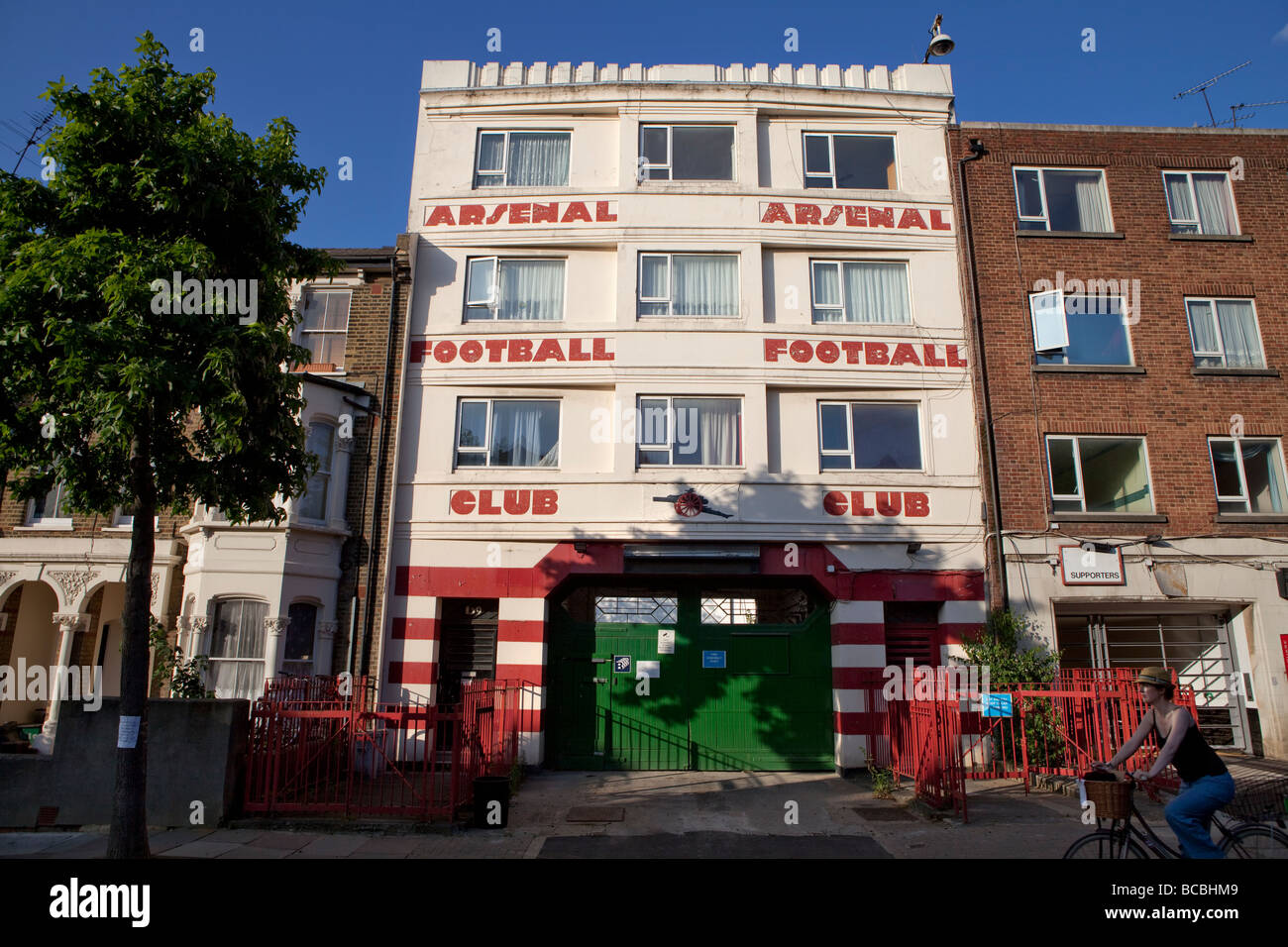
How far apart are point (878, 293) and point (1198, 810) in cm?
1210

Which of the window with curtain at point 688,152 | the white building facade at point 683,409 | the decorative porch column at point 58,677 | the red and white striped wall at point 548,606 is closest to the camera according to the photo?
the decorative porch column at point 58,677

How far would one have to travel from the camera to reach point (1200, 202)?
1720cm

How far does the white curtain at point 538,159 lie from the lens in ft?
56.5

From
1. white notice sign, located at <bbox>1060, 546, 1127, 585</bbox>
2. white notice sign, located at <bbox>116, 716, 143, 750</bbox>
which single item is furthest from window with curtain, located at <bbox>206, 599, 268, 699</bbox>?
white notice sign, located at <bbox>1060, 546, 1127, 585</bbox>

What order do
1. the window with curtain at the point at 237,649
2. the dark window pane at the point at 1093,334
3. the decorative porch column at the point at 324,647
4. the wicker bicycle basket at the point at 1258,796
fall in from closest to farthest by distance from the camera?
the wicker bicycle basket at the point at 1258,796, the window with curtain at the point at 237,649, the decorative porch column at the point at 324,647, the dark window pane at the point at 1093,334

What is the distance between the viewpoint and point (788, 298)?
645 inches

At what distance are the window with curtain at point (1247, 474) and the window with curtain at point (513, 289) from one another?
44.9ft

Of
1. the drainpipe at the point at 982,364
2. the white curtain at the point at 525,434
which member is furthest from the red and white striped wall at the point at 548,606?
the white curtain at the point at 525,434

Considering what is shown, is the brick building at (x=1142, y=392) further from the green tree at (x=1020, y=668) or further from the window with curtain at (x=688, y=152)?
the window with curtain at (x=688, y=152)

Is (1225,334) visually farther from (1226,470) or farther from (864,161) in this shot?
(864,161)

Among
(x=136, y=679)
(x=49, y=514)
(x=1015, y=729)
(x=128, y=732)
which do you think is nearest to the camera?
(x=128, y=732)

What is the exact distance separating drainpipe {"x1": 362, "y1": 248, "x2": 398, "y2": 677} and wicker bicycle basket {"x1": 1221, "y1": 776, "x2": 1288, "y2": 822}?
45.5 feet

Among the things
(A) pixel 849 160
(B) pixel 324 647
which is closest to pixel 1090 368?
(A) pixel 849 160

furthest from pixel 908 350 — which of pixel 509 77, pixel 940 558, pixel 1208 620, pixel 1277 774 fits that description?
pixel 509 77
